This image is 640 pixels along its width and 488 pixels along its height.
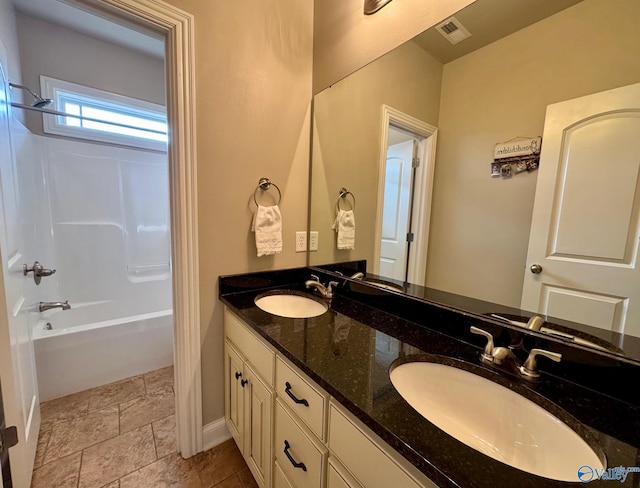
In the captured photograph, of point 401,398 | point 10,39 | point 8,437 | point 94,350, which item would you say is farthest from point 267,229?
point 10,39

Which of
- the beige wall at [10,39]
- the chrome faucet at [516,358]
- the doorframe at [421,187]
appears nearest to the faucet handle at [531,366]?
the chrome faucet at [516,358]

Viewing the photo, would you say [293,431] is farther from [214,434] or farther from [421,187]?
[421,187]

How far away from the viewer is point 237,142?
1.34m

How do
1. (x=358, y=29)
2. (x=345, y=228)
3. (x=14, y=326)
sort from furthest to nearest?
(x=345, y=228) → (x=358, y=29) → (x=14, y=326)

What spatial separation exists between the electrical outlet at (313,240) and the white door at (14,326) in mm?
1294

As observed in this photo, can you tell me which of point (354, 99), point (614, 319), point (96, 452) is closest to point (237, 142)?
point (354, 99)

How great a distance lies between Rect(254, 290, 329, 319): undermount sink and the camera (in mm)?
1377

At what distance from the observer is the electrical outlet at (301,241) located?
164cm

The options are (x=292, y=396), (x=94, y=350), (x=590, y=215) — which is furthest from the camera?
(x=94, y=350)

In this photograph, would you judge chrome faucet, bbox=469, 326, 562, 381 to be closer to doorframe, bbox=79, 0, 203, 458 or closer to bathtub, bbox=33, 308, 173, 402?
doorframe, bbox=79, 0, 203, 458

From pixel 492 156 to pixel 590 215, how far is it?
0.32 meters

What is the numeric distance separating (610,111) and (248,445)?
168 centimetres

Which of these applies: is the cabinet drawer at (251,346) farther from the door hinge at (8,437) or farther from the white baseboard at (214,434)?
the door hinge at (8,437)

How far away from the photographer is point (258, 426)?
109cm
